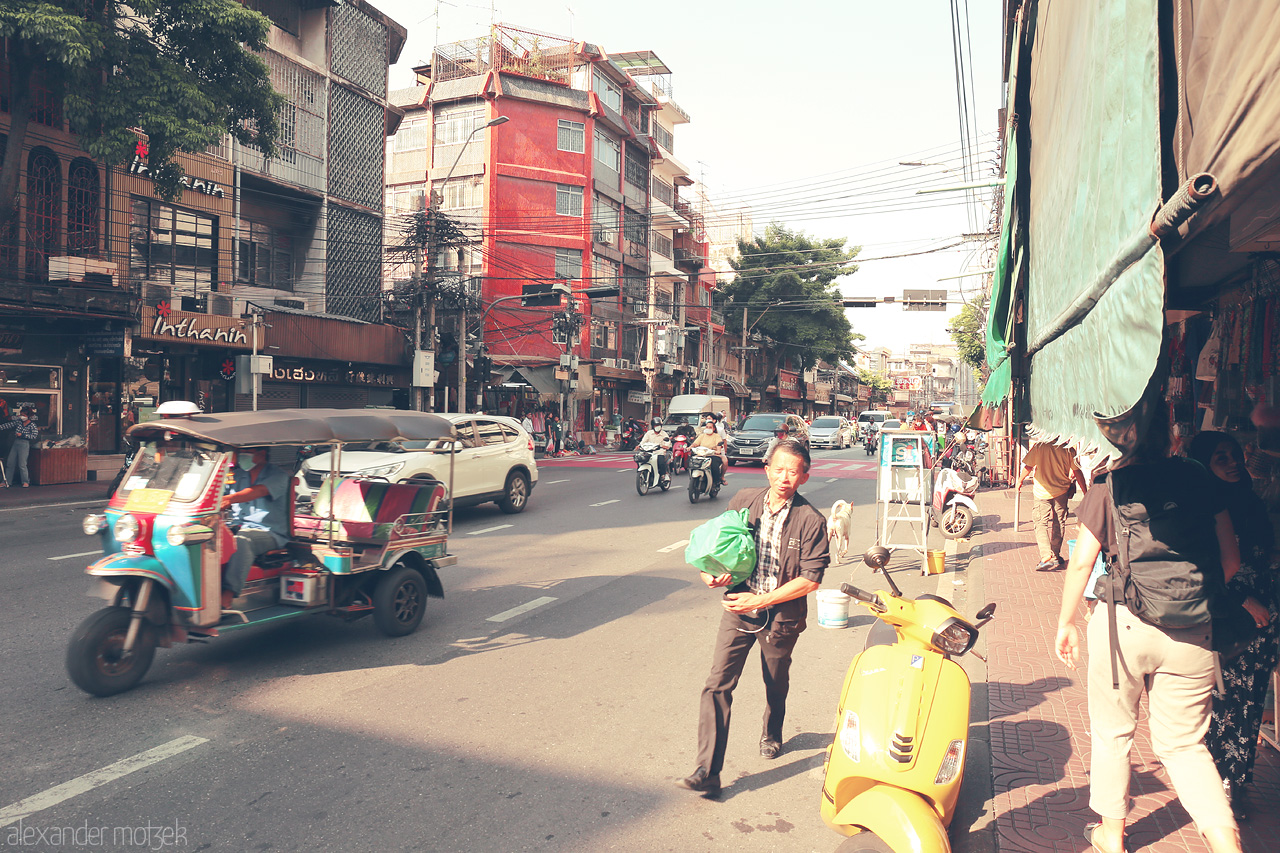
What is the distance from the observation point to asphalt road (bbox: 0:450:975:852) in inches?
142

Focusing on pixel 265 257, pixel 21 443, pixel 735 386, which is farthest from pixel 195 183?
pixel 735 386

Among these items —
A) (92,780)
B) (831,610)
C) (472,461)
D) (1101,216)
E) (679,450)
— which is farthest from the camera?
(679,450)

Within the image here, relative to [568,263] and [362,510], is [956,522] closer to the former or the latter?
[362,510]

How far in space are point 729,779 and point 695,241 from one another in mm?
50677

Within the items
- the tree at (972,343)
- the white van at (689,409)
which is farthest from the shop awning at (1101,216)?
the tree at (972,343)

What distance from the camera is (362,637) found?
6.62 metres

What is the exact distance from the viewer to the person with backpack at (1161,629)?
304 centimetres

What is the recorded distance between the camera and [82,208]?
1819 cm

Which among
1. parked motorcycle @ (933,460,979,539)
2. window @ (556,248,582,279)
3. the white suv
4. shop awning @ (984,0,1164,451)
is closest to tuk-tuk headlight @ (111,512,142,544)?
the white suv

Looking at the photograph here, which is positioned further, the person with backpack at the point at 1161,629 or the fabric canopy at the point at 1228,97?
the person with backpack at the point at 1161,629

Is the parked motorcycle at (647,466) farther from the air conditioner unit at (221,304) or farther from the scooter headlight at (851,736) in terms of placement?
the scooter headlight at (851,736)

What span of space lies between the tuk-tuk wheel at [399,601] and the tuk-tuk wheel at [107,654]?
1.63 m

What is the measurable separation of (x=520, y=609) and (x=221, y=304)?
57.5 ft

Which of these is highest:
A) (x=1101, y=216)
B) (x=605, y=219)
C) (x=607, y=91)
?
(x=607, y=91)
